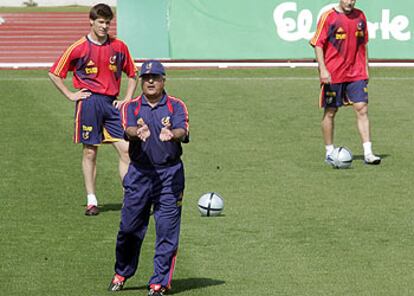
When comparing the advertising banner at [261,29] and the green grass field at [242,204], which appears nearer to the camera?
the green grass field at [242,204]

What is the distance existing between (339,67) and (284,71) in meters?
10.7

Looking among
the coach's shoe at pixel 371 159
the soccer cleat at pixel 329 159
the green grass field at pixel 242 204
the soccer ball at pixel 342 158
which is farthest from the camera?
the coach's shoe at pixel 371 159

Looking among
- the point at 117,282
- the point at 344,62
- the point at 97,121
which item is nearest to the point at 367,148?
the point at 344,62

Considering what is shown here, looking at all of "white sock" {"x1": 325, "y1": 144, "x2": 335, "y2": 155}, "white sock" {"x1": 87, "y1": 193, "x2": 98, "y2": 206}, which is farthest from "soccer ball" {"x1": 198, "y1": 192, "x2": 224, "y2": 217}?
"white sock" {"x1": 325, "y1": 144, "x2": 335, "y2": 155}

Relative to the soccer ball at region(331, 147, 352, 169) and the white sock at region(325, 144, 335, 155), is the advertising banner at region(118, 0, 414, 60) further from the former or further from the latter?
the soccer ball at region(331, 147, 352, 169)

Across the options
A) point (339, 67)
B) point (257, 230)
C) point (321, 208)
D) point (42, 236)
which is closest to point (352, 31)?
point (339, 67)

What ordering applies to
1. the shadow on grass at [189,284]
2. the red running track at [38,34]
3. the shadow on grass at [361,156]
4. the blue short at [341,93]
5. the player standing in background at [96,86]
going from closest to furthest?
1. the shadow on grass at [189,284]
2. the player standing in background at [96,86]
3. the blue short at [341,93]
4. the shadow on grass at [361,156]
5. the red running track at [38,34]

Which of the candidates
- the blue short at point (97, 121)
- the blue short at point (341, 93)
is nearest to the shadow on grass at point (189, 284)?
the blue short at point (97, 121)

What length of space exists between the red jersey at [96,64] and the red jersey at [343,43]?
4.16 metres

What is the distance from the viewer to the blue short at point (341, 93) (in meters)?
17.9

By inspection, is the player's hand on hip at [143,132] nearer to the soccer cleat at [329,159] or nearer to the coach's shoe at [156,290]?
the coach's shoe at [156,290]

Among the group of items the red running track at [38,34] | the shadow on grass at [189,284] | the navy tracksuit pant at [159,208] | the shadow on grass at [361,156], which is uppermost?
the red running track at [38,34]

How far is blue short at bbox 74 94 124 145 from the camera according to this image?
14.4 meters

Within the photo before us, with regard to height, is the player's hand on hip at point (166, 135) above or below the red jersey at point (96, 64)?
below
